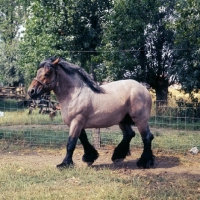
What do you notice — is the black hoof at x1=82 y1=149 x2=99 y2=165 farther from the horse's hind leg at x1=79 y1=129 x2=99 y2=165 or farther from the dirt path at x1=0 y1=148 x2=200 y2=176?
the dirt path at x1=0 y1=148 x2=200 y2=176

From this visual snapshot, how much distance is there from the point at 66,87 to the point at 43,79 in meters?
0.48

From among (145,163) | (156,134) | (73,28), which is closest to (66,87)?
(145,163)

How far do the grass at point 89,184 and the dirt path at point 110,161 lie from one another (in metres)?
0.43

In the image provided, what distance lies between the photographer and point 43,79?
24.3ft

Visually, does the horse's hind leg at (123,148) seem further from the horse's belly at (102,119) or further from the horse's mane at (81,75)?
the horse's mane at (81,75)

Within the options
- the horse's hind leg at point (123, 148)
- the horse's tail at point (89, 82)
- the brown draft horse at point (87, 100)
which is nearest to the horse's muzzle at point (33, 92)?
the brown draft horse at point (87, 100)

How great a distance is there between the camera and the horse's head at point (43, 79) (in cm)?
736

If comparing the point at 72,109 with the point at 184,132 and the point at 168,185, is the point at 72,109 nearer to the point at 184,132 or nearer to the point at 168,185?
the point at 168,185

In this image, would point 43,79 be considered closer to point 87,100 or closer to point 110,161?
point 87,100

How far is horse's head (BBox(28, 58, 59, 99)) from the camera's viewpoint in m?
7.36

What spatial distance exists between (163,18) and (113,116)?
10.0m

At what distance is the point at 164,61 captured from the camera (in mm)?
16953

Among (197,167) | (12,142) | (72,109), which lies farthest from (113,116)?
(12,142)

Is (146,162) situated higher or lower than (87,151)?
lower
